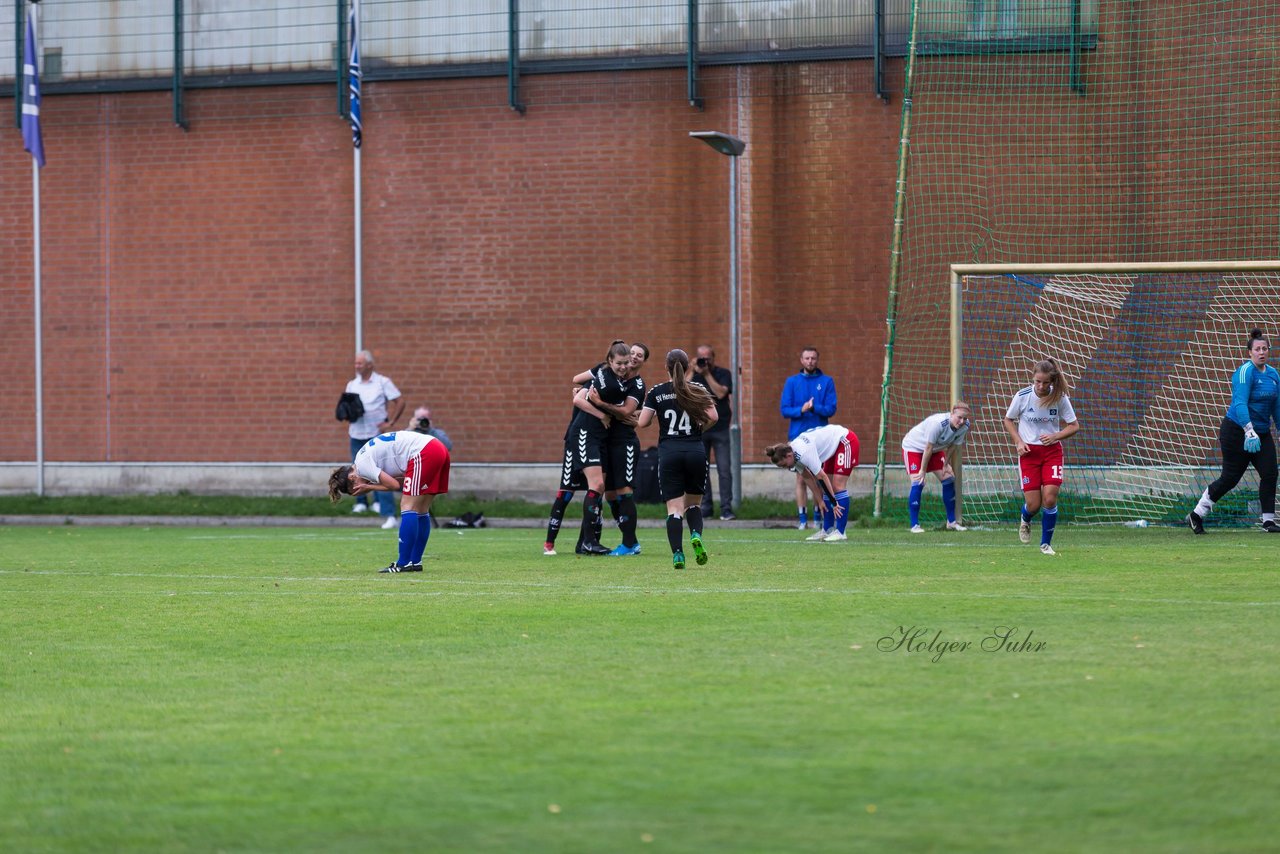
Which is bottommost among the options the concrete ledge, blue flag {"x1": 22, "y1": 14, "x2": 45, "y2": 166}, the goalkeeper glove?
the concrete ledge

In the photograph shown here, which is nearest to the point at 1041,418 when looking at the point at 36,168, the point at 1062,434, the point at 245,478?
the point at 1062,434

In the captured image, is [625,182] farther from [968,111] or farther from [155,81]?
[155,81]

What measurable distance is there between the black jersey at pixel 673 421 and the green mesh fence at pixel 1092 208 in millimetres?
6713

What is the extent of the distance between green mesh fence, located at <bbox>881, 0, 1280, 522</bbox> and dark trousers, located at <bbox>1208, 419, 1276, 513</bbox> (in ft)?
5.95

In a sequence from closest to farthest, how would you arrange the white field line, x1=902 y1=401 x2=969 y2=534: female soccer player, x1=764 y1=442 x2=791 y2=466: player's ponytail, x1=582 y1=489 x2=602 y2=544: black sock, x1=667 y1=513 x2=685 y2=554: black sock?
Answer: the white field line → x1=667 y1=513 x2=685 y2=554: black sock → x1=582 y1=489 x2=602 y2=544: black sock → x1=764 y1=442 x2=791 y2=466: player's ponytail → x1=902 y1=401 x2=969 y2=534: female soccer player

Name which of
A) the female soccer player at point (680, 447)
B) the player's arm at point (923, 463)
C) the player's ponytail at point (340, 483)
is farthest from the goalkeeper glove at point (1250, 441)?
the player's ponytail at point (340, 483)

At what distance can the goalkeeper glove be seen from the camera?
1736 centimetres

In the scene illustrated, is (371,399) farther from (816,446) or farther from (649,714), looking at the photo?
(649,714)

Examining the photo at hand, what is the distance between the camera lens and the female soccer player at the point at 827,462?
16.4 meters

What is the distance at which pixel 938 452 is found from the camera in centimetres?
1856

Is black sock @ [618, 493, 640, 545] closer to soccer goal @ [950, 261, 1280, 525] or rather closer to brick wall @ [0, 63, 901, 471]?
soccer goal @ [950, 261, 1280, 525]

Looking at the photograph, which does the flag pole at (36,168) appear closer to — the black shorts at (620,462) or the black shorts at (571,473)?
the black shorts at (571,473)

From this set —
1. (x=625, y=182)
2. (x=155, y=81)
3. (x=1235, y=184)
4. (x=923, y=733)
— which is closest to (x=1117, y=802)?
(x=923, y=733)

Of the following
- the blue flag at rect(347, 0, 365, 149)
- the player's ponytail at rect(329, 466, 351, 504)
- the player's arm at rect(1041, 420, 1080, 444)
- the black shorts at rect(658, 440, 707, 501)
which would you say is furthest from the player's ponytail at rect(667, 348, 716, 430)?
the blue flag at rect(347, 0, 365, 149)
